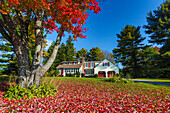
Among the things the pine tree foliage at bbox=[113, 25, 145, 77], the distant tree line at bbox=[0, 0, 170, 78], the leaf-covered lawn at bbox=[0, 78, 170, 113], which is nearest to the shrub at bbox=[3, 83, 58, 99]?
the leaf-covered lawn at bbox=[0, 78, 170, 113]

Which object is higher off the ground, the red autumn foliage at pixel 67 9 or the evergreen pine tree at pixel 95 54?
the evergreen pine tree at pixel 95 54

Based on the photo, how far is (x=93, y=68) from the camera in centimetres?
3061

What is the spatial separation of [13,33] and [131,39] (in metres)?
28.0

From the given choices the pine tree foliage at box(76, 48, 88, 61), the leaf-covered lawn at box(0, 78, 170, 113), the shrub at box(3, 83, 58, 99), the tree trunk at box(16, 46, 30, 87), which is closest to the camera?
the leaf-covered lawn at box(0, 78, 170, 113)

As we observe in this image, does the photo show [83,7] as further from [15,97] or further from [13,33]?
[15,97]

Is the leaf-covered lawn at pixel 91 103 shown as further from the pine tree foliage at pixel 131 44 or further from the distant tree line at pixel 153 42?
the pine tree foliage at pixel 131 44

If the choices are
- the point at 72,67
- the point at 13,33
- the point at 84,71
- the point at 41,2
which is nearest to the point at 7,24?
the point at 13,33

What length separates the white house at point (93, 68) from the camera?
2777 cm

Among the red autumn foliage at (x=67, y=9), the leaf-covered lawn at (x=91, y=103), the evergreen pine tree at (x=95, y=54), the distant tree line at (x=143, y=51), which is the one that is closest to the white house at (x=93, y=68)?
the distant tree line at (x=143, y=51)

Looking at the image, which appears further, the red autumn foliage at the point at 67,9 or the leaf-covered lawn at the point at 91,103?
the red autumn foliage at the point at 67,9

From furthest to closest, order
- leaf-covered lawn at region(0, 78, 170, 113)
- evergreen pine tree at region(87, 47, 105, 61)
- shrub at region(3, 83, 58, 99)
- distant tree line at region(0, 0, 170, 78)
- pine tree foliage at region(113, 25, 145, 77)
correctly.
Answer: evergreen pine tree at region(87, 47, 105, 61) → pine tree foliage at region(113, 25, 145, 77) → distant tree line at region(0, 0, 170, 78) → shrub at region(3, 83, 58, 99) → leaf-covered lawn at region(0, 78, 170, 113)

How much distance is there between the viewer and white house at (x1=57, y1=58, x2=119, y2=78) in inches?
1093

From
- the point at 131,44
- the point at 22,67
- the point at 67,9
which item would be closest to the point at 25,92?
the point at 22,67

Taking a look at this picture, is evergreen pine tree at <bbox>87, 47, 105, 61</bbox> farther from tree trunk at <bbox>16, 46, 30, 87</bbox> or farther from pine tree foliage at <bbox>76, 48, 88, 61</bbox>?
tree trunk at <bbox>16, 46, 30, 87</bbox>
